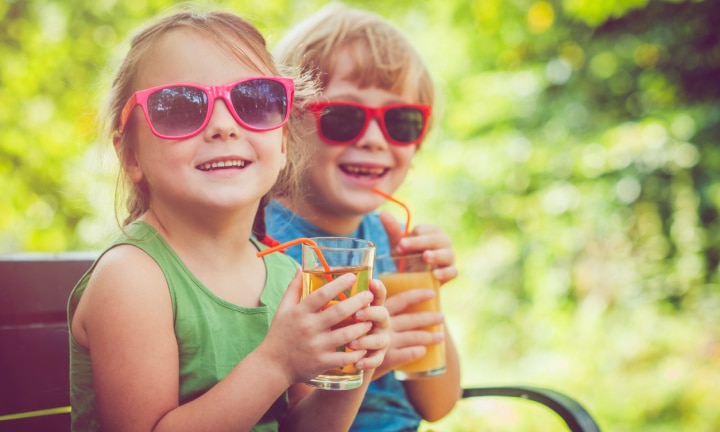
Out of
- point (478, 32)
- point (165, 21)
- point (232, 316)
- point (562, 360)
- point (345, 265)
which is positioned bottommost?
point (562, 360)

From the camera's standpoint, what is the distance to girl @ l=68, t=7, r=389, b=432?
50.4 inches

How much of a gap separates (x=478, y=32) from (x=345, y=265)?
4837 mm

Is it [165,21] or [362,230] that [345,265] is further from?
[362,230]

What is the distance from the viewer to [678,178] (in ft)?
17.5

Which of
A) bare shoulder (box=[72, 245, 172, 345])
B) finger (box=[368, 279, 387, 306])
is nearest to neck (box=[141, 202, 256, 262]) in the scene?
bare shoulder (box=[72, 245, 172, 345])

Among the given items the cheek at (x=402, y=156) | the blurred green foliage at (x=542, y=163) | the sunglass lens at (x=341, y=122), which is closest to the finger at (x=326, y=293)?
the sunglass lens at (x=341, y=122)

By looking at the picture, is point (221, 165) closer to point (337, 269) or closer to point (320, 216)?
point (337, 269)

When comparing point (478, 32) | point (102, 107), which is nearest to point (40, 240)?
point (478, 32)

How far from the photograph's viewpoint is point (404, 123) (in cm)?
216

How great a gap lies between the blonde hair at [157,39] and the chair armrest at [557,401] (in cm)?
123

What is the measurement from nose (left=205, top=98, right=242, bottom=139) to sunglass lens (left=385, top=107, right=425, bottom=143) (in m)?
0.81

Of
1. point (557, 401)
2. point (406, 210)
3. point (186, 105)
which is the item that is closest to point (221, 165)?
point (186, 105)

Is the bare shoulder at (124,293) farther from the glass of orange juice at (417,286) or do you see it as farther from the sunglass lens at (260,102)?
the glass of orange juice at (417,286)

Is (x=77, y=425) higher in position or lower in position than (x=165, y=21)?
lower
